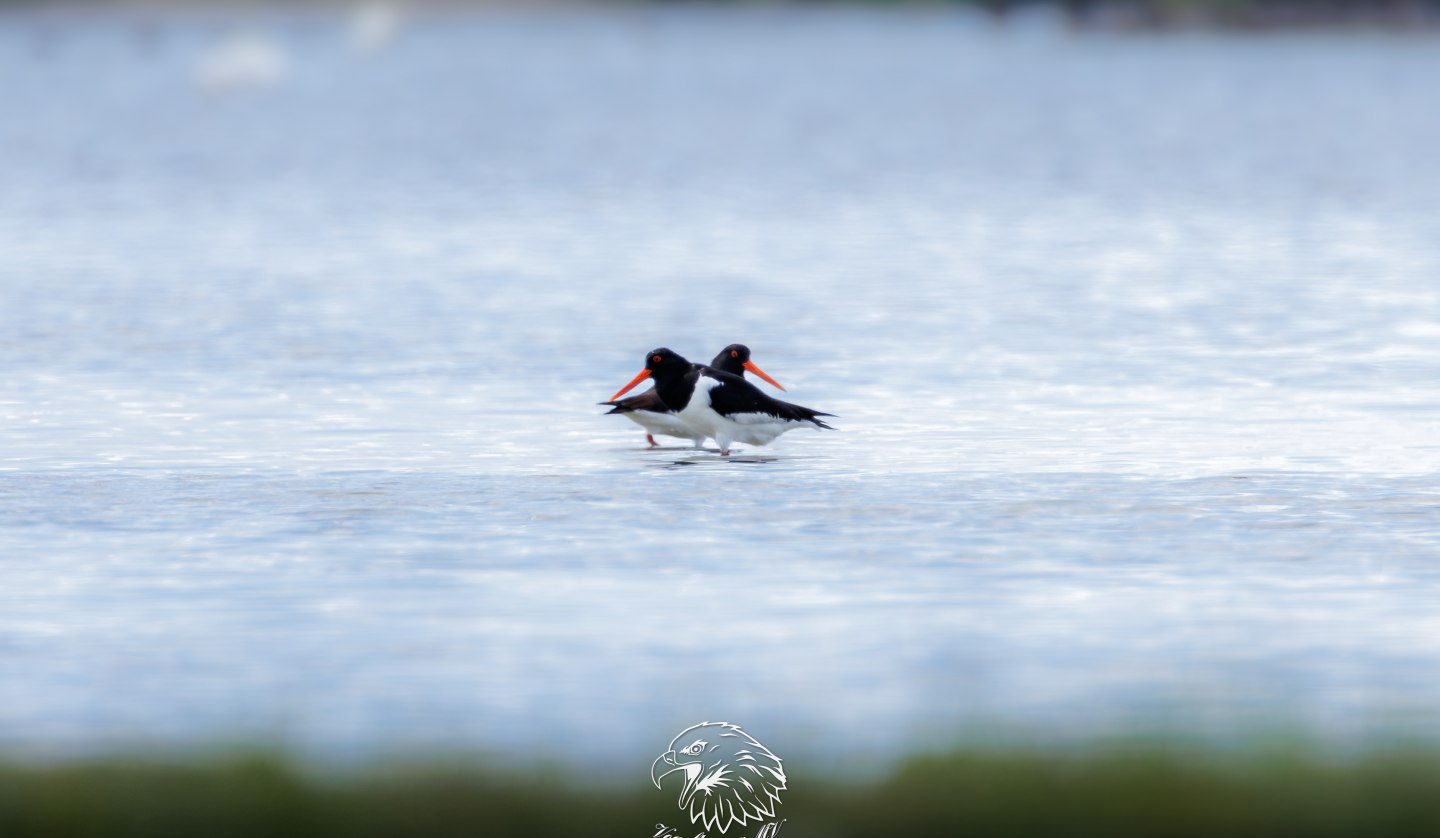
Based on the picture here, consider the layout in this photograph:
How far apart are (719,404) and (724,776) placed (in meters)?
7.41

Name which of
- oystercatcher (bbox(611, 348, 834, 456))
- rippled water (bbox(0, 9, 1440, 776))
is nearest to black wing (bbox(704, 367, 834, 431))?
oystercatcher (bbox(611, 348, 834, 456))

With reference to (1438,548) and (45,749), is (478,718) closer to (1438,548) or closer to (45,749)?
(45,749)

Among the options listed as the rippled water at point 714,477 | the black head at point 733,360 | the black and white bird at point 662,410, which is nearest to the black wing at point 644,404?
the black and white bird at point 662,410

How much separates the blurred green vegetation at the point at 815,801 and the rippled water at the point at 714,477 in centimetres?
95

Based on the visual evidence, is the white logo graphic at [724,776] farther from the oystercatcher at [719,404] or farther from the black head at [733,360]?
the black head at [733,360]

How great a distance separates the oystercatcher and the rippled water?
0.23 meters

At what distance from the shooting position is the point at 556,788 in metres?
7.24

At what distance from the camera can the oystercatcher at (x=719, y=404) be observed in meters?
14.9

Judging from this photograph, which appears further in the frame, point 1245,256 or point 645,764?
point 1245,256

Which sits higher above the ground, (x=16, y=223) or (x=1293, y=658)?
(x=16, y=223)

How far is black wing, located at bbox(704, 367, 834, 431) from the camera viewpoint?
14.9 metres

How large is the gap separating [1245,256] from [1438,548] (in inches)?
735

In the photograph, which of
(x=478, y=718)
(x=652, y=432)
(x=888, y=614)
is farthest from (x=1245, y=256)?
(x=478, y=718)

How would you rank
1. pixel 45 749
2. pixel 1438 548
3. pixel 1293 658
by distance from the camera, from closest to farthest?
pixel 45 749
pixel 1293 658
pixel 1438 548
